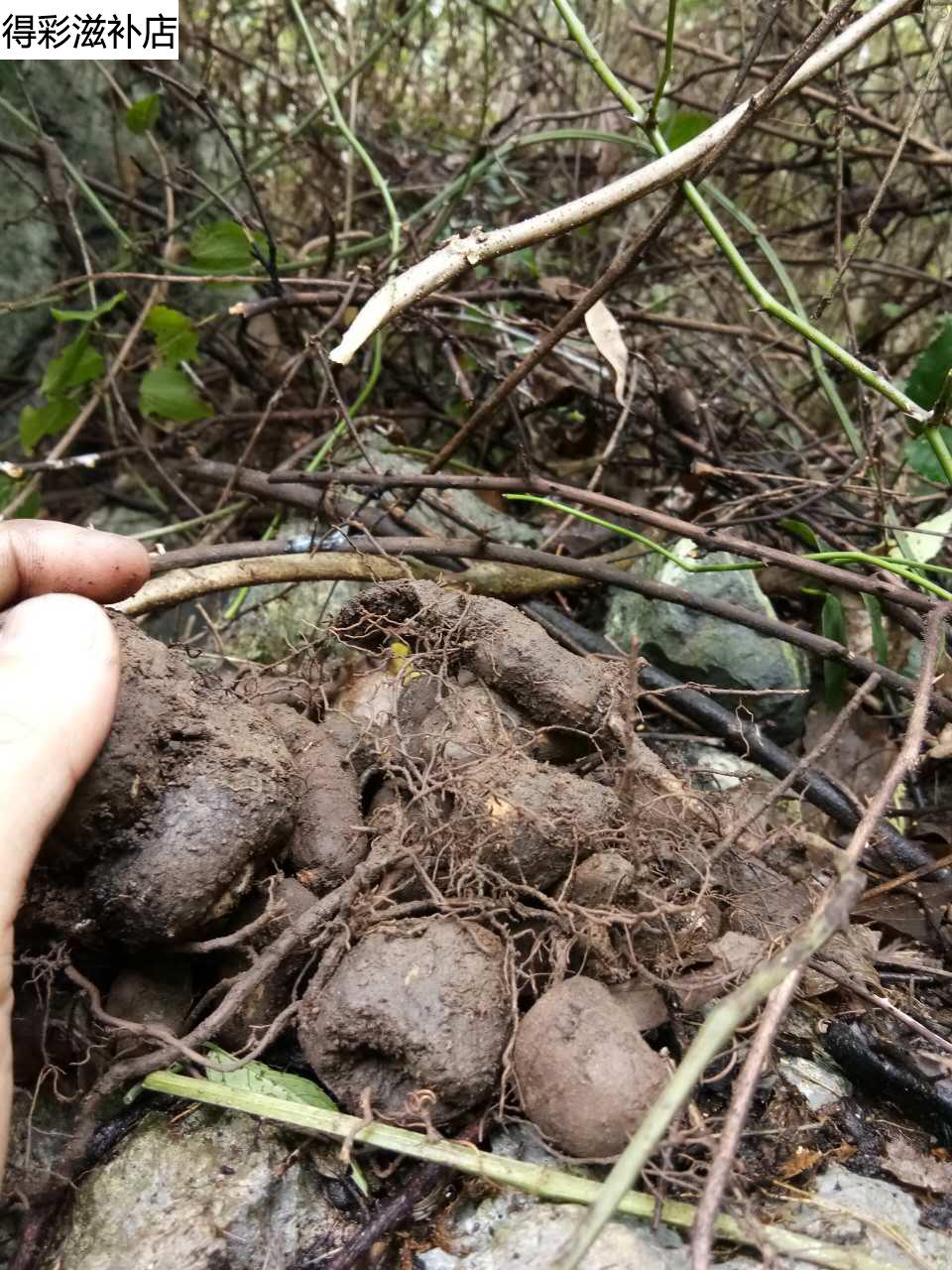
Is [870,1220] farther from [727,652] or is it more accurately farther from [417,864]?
[727,652]

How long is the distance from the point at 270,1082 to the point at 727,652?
3.68ft

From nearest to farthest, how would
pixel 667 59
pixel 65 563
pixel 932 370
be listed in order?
1. pixel 65 563
2. pixel 667 59
3. pixel 932 370

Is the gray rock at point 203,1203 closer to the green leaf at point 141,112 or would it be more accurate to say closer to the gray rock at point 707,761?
the gray rock at point 707,761

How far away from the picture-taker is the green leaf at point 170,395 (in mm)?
2087

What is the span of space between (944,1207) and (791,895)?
38 centimetres

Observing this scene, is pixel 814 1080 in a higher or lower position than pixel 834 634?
lower

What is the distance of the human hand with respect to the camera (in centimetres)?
88

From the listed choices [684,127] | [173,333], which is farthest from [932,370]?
[173,333]

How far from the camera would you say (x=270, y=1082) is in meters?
1.08

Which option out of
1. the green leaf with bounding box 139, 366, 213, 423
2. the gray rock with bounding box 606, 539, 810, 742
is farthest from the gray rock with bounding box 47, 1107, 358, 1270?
the green leaf with bounding box 139, 366, 213, 423

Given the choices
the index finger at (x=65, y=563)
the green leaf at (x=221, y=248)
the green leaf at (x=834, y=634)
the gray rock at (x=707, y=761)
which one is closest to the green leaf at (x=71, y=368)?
the green leaf at (x=221, y=248)

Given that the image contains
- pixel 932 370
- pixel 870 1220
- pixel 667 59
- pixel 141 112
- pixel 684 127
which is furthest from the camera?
pixel 141 112

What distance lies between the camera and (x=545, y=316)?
7.78 ft

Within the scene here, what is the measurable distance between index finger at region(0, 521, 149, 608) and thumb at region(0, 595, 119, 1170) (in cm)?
15
